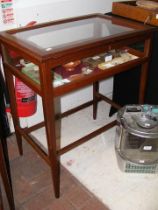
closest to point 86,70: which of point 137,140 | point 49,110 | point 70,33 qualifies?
point 70,33

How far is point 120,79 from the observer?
6.10 ft

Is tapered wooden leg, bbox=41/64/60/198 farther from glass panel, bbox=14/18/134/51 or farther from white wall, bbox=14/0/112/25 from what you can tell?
white wall, bbox=14/0/112/25

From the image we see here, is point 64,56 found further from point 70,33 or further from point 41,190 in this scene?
point 41,190

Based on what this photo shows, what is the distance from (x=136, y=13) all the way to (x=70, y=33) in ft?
1.86

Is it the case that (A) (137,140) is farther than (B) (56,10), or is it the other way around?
(B) (56,10)

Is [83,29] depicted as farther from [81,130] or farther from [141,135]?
[81,130]

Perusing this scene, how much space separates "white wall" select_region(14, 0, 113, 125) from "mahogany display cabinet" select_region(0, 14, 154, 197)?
0.19m

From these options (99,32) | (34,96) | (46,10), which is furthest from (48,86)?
(46,10)

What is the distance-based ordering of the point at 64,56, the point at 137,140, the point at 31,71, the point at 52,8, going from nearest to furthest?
the point at 64,56, the point at 31,71, the point at 137,140, the point at 52,8

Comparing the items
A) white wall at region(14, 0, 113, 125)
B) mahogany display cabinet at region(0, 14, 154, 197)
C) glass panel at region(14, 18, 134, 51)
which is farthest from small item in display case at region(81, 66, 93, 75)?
white wall at region(14, 0, 113, 125)

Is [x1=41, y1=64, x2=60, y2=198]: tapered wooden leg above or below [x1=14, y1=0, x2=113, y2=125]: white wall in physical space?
below

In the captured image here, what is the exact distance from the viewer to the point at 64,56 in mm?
1034

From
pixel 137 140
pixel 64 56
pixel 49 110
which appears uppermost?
pixel 64 56

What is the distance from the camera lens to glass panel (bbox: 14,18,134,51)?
1.19 meters
